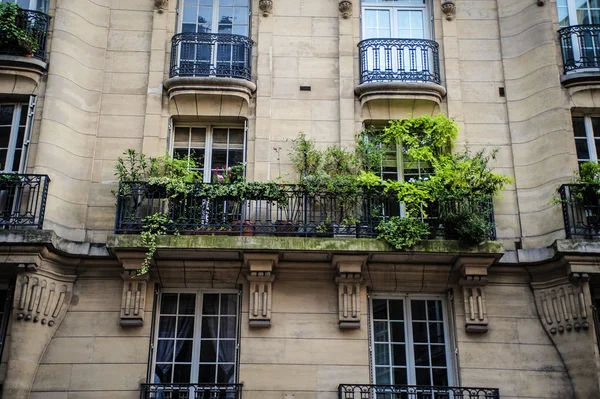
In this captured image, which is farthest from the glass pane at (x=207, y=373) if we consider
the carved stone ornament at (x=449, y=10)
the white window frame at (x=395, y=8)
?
the carved stone ornament at (x=449, y=10)

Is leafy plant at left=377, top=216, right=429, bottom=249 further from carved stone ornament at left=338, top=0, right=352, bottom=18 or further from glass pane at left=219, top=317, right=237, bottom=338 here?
carved stone ornament at left=338, top=0, right=352, bottom=18

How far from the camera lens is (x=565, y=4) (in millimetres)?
16031

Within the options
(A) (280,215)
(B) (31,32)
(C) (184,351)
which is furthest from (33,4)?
(C) (184,351)

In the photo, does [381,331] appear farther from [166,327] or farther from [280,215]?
[166,327]

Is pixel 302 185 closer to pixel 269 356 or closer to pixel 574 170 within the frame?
pixel 269 356

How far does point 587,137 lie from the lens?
1493cm

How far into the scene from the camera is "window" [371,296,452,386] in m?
13.3

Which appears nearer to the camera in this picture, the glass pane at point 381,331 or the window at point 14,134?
the glass pane at point 381,331

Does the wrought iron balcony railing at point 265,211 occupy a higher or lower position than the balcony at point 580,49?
lower

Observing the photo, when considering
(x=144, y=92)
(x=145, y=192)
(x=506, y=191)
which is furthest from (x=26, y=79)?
(x=506, y=191)

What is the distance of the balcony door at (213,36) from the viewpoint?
1527 cm

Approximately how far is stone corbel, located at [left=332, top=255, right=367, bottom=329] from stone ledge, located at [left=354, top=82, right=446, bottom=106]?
3494mm

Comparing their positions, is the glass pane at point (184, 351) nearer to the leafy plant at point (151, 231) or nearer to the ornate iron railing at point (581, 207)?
the leafy plant at point (151, 231)

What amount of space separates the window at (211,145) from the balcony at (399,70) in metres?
2.58
